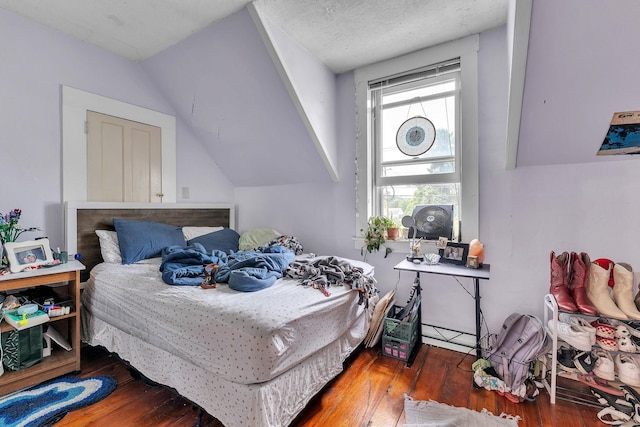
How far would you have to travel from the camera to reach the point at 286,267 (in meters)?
2.07

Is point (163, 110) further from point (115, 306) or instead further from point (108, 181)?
point (115, 306)

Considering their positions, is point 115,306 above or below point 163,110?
below

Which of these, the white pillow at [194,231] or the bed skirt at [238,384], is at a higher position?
the white pillow at [194,231]

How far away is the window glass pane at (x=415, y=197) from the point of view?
2.50 meters

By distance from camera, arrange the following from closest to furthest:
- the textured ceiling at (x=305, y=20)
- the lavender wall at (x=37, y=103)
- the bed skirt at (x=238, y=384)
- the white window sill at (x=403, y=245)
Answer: the bed skirt at (x=238, y=384), the textured ceiling at (x=305, y=20), the lavender wall at (x=37, y=103), the white window sill at (x=403, y=245)

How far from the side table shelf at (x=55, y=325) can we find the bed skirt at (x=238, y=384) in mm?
185

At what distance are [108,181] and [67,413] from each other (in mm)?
1779

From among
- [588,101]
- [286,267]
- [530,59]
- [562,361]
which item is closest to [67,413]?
[286,267]

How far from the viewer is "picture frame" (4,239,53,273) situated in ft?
5.97

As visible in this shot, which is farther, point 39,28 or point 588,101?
point 39,28

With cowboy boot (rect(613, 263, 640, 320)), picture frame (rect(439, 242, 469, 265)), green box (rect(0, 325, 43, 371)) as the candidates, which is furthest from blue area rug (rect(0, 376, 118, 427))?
cowboy boot (rect(613, 263, 640, 320))

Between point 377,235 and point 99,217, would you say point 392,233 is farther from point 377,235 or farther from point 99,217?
point 99,217

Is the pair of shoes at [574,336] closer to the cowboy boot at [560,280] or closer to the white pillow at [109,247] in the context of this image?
the cowboy boot at [560,280]

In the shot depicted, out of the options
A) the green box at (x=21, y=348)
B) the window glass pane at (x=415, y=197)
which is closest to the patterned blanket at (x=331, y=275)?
the window glass pane at (x=415, y=197)
